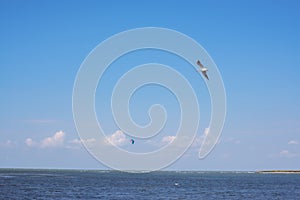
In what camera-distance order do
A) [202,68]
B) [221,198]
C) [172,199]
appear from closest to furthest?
[202,68]
[172,199]
[221,198]

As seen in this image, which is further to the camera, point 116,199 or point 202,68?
point 116,199

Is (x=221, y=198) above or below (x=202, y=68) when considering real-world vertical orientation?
below

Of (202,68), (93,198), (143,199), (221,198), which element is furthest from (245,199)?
(202,68)

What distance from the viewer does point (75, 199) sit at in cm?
7138

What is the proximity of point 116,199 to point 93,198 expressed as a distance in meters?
3.66

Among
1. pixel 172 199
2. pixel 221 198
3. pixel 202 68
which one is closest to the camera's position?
pixel 202 68

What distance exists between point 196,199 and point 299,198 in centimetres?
2052

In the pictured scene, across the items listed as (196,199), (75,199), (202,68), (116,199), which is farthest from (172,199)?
(202,68)

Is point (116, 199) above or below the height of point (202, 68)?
below

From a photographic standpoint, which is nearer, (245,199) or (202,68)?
(202,68)

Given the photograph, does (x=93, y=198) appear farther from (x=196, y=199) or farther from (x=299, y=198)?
(x=299, y=198)

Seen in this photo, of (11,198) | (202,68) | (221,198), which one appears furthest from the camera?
(221,198)

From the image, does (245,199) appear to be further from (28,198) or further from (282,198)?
(28,198)

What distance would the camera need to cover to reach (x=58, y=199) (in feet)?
230
